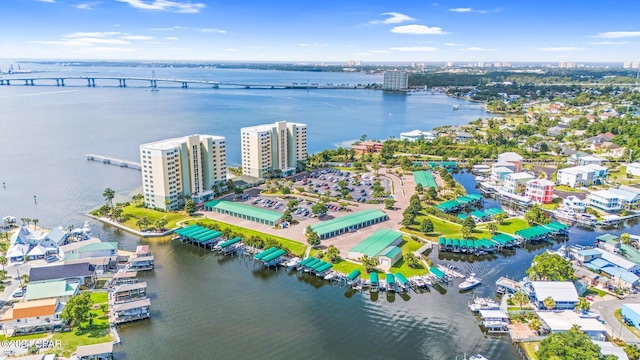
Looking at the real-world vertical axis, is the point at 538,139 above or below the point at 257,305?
above

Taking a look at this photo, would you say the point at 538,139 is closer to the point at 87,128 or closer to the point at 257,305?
the point at 257,305

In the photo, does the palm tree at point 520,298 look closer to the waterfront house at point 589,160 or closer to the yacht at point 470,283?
the yacht at point 470,283

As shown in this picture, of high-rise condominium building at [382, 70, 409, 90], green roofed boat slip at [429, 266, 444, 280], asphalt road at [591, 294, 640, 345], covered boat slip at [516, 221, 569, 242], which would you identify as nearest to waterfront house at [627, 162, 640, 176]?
covered boat slip at [516, 221, 569, 242]

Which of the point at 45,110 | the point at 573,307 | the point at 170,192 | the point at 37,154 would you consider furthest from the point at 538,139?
the point at 45,110

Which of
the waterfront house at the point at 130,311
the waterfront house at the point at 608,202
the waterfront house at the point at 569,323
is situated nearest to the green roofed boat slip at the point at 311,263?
the waterfront house at the point at 130,311

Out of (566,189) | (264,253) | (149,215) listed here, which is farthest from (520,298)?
(149,215)

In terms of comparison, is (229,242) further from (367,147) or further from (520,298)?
(367,147)

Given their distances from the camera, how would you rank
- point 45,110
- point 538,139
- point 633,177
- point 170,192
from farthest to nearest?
point 45,110 < point 538,139 < point 633,177 < point 170,192
